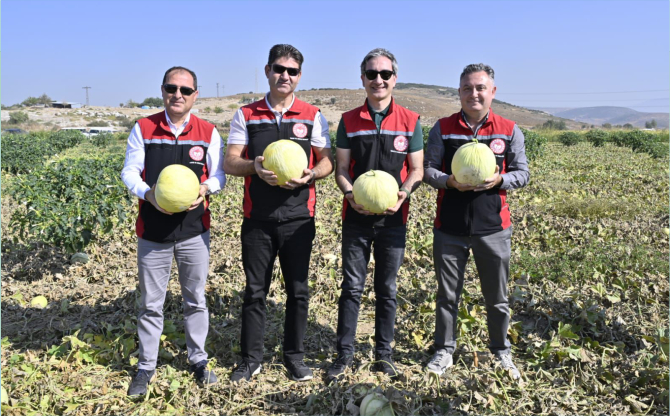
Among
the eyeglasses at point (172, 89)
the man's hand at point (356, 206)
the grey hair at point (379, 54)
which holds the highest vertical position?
the grey hair at point (379, 54)

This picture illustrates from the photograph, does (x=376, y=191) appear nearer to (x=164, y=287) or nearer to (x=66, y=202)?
(x=164, y=287)

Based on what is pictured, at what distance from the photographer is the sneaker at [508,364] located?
3573 mm

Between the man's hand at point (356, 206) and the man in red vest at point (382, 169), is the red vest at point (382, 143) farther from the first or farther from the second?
the man's hand at point (356, 206)

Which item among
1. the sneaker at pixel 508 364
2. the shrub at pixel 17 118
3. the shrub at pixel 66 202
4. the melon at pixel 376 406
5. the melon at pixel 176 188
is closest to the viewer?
the melon at pixel 376 406

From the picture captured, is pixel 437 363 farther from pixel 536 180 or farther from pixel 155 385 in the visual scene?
pixel 536 180

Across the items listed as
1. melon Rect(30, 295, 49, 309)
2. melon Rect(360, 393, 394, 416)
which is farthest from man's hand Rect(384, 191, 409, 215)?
melon Rect(30, 295, 49, 309)

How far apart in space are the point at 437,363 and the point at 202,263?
2043mm

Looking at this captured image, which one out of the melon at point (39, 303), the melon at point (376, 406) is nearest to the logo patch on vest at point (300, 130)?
the melon at point (376, 406)

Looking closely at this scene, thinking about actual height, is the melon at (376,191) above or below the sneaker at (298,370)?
above

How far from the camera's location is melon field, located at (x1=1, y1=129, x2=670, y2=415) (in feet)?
11.2

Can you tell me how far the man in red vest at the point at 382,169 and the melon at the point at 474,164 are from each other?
36 cm

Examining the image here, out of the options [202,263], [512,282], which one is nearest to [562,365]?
[512,282]

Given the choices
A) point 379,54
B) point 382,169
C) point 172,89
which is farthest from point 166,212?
point 379,54

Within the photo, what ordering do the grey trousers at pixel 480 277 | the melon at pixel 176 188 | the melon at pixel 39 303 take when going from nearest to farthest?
the melon at pixel 176 188 < the grey trousers at pixel 480 277 < the melon at pixel 39 303
